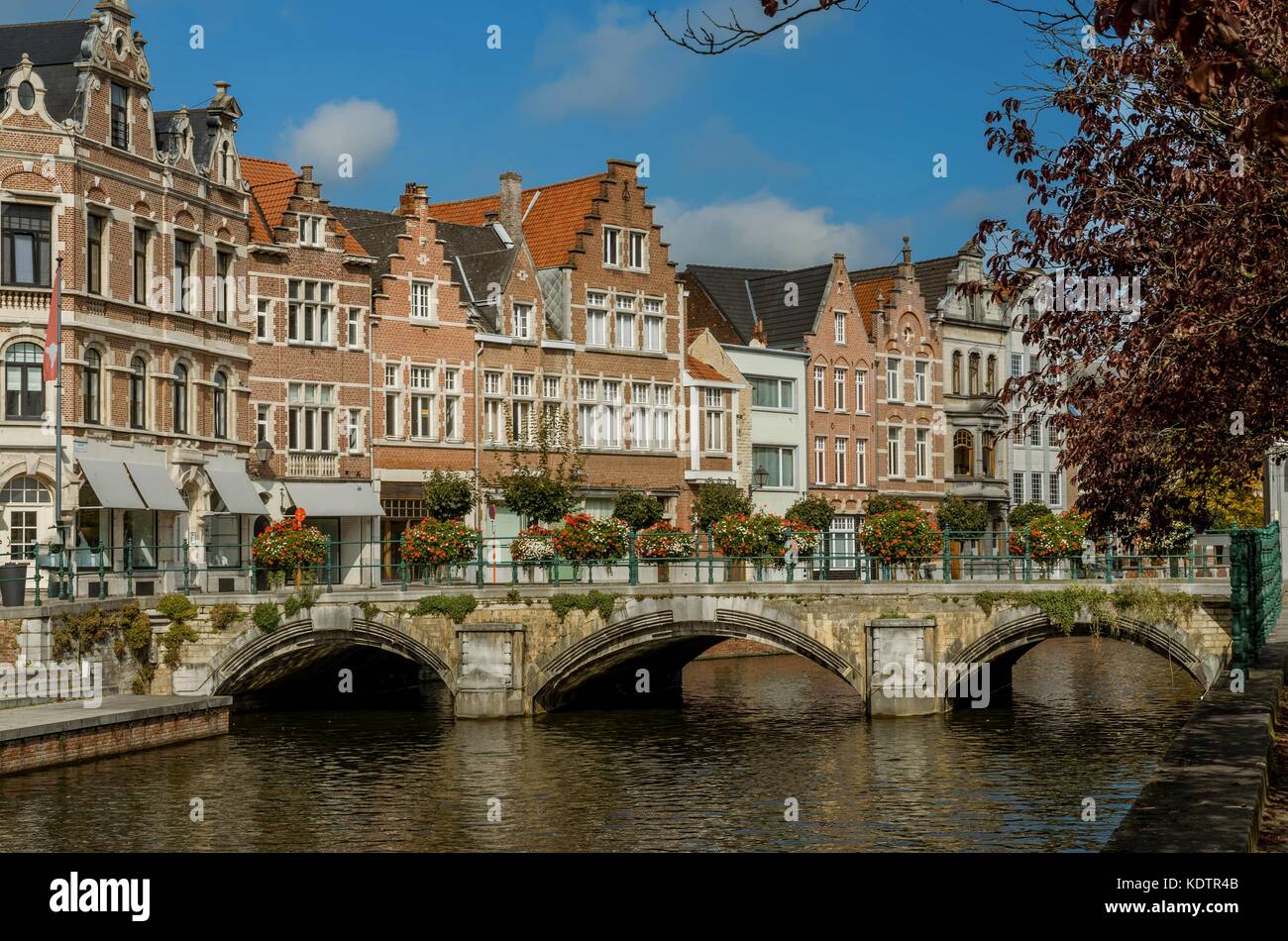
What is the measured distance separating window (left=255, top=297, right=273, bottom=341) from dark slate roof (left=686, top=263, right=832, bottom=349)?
67.7 feet

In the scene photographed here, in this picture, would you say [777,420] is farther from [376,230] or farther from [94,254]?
[94,254]

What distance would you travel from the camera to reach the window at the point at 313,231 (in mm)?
45375

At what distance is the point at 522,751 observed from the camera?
96.9ft

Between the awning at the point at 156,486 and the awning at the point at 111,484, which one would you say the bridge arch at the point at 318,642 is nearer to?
the awning at the point at 111,484

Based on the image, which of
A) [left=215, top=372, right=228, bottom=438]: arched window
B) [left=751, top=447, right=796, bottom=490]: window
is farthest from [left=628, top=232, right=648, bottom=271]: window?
[left=215, top=372, right=228, bottom=438]: arched window

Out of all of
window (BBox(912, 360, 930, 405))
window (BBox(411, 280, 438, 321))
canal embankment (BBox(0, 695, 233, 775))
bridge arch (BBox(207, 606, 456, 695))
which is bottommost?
canal embankment (BBox(0, 695, 233, 775))

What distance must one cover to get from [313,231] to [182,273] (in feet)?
16.7

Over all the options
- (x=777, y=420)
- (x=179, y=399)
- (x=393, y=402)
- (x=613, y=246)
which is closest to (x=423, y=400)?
(x=393, y=402)

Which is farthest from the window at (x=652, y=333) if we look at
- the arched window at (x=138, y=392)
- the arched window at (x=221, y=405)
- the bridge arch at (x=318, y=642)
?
the bridge arch at (x=318, y=642)

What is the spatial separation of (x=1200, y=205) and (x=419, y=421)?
3697 centimetres

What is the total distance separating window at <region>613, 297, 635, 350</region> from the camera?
52.7 meters

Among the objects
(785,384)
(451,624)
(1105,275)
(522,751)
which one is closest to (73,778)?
(522,751)

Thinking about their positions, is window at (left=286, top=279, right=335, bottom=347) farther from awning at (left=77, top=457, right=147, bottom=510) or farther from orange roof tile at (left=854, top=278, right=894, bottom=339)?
orange roof tile at (left=854, top=278, right=894, bottom=339)

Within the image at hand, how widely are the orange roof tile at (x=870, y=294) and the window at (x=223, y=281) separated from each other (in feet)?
90.3
